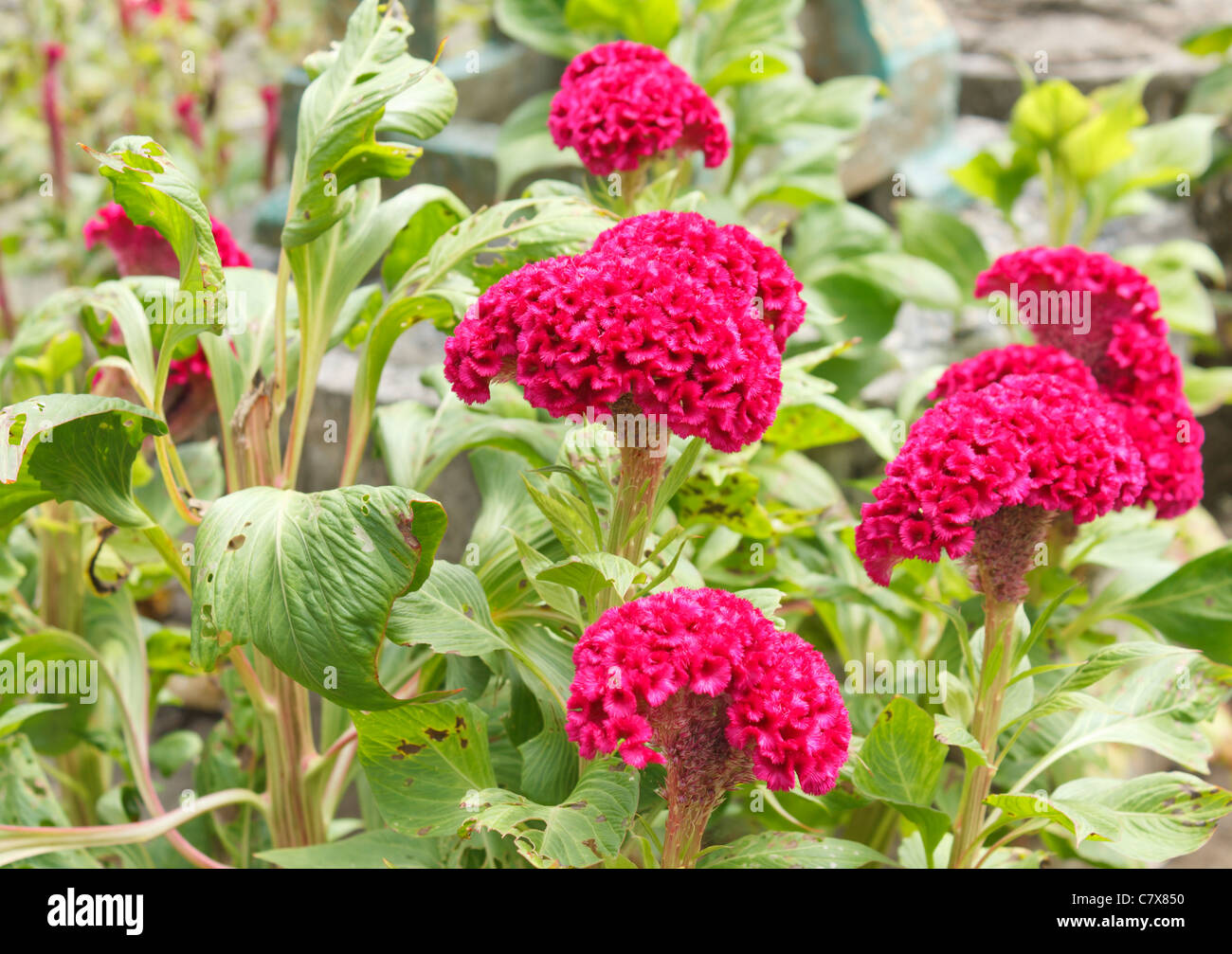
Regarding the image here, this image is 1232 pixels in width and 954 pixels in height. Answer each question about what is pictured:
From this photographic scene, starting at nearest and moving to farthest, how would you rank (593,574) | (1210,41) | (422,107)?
(593,574) < (422,107) < (1210,41)

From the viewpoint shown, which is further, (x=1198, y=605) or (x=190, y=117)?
(x=190, y=117)

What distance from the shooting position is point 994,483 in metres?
0.91

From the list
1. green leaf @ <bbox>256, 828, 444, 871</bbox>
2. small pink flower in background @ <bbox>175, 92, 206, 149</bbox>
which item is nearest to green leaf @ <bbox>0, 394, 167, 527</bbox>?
green leaf @ <bbox>256, 828, 444, 871</bbox>

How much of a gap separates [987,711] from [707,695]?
1.18ft

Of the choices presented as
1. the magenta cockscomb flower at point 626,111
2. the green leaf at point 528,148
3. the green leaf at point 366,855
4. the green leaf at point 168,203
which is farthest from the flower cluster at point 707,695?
the green leaf at point 528,148

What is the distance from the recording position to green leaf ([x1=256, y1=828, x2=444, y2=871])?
1042 mm

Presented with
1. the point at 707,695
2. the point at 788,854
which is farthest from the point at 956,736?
the point at 707,695

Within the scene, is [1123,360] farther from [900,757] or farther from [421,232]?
[421,232]

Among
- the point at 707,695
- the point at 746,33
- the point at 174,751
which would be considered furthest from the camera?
the point at 746,33

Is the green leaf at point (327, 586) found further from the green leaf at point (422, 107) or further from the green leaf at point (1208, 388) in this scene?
the green leaf at point (1208, 388)

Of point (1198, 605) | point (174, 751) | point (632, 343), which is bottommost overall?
point (174, 751)

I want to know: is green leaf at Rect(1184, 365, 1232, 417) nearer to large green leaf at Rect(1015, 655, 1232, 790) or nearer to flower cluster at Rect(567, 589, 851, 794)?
large green leaf at Rect(1015, 655, 1232, 790)

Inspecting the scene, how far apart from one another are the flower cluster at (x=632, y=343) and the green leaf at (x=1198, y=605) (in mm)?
627

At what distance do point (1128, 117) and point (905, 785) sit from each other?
62.5 inches
